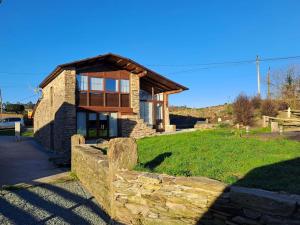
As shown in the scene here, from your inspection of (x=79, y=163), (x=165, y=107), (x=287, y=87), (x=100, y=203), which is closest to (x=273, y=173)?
(x=100, y=203)

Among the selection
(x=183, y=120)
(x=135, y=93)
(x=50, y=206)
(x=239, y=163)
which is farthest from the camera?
(x=183, y=120)

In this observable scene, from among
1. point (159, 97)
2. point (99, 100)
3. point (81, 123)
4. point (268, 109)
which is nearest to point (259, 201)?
point (81, 123)

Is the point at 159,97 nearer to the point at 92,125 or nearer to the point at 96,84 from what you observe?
the point at 96,84

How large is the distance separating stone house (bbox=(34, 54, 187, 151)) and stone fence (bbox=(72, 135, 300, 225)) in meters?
9.94

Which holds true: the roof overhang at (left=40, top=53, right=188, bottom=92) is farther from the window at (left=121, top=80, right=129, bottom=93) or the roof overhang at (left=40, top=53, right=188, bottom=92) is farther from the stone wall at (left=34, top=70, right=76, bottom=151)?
the window at (left=121, top=80, right=129, bottom=93)

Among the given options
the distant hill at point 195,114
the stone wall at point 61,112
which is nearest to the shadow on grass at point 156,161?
the stone wall at point 61,112

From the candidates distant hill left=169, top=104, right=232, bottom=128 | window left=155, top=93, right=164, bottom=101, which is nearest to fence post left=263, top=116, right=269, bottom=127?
window left=155, top=93, right=164, bottom=101

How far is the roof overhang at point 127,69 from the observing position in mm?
17953

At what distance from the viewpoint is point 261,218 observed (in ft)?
12.8

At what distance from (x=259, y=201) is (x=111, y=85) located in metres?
16.7

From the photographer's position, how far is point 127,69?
20406mm

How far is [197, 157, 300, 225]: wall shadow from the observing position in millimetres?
3840

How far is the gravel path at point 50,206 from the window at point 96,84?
9.84 m

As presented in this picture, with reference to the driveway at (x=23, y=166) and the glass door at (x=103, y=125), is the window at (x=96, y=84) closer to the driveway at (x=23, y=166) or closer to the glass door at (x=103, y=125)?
the glass door at (x=103, y=125)
